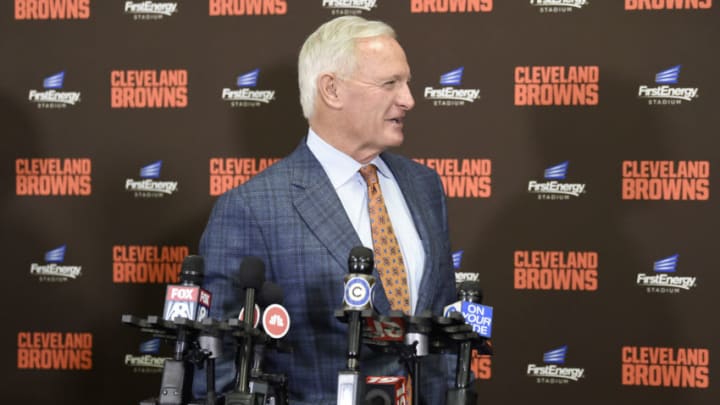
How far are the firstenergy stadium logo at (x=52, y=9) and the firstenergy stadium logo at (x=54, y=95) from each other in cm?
29

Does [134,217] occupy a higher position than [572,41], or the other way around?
[572,41]

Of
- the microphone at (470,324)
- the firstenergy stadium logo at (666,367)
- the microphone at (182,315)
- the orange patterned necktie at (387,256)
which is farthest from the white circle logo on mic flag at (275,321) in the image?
the firstenergy stadium logo at (666,367)

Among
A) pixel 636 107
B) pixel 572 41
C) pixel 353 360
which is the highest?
pixel 572 41

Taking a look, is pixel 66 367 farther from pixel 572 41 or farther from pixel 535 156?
pixel 572 41

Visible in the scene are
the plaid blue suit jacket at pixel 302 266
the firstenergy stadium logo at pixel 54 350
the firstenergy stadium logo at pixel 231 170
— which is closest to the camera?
the plaid blue suit jacket at pixel 302 266

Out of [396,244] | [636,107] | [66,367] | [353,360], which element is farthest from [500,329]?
[353,360]

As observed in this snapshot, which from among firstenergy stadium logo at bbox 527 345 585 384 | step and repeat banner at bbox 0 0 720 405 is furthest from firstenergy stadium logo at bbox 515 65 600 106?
firstenergy stadium logo at bbox 527 345 585 384

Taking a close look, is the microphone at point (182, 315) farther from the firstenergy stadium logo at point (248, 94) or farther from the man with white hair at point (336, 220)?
the firstenergy stadium logo at point (248, 94)

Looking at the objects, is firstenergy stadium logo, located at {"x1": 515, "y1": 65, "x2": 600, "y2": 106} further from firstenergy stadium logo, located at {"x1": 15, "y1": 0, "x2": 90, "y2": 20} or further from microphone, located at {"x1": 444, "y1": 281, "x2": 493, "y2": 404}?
microphone, located at {"x1": 444, "y1": 281, "x2": 493, "y2": 404}

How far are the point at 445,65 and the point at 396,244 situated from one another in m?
1.96

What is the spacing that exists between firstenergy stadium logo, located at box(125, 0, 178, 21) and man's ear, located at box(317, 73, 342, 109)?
2.05 m

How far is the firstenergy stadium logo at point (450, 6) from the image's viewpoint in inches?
166

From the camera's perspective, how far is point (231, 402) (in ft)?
5.50

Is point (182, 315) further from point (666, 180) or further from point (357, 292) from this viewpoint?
point (666, 180)
